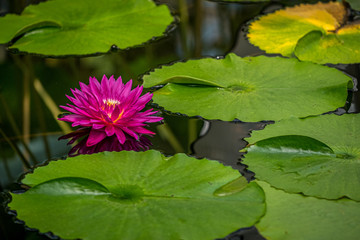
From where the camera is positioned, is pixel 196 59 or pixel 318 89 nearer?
pixel 318 89

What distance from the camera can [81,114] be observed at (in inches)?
69.9

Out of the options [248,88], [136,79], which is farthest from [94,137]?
[248,88]

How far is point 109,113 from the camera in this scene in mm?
1756

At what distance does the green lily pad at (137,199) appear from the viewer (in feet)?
4.27

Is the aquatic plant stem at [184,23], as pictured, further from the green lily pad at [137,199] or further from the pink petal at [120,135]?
the green lily pad at [137,199]

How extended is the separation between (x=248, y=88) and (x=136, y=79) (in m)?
0.48

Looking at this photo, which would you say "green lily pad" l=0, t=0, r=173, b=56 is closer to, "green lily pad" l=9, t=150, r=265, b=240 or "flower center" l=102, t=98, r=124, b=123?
"flower center" l=102, t=98, r=124, b=123

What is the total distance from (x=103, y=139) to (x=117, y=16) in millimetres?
1128

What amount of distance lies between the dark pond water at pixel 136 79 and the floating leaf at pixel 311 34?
3.2 inches

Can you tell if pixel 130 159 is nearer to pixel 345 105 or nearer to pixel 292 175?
pixel 292 175

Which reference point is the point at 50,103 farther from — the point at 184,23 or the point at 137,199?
the point at 184,23

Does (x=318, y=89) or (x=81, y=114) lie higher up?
(x=81, y=114)

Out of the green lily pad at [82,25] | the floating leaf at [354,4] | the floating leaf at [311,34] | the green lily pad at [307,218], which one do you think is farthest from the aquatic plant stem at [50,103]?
the floating leaf at [354,4]

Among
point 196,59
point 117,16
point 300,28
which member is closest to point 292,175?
point 196,59
